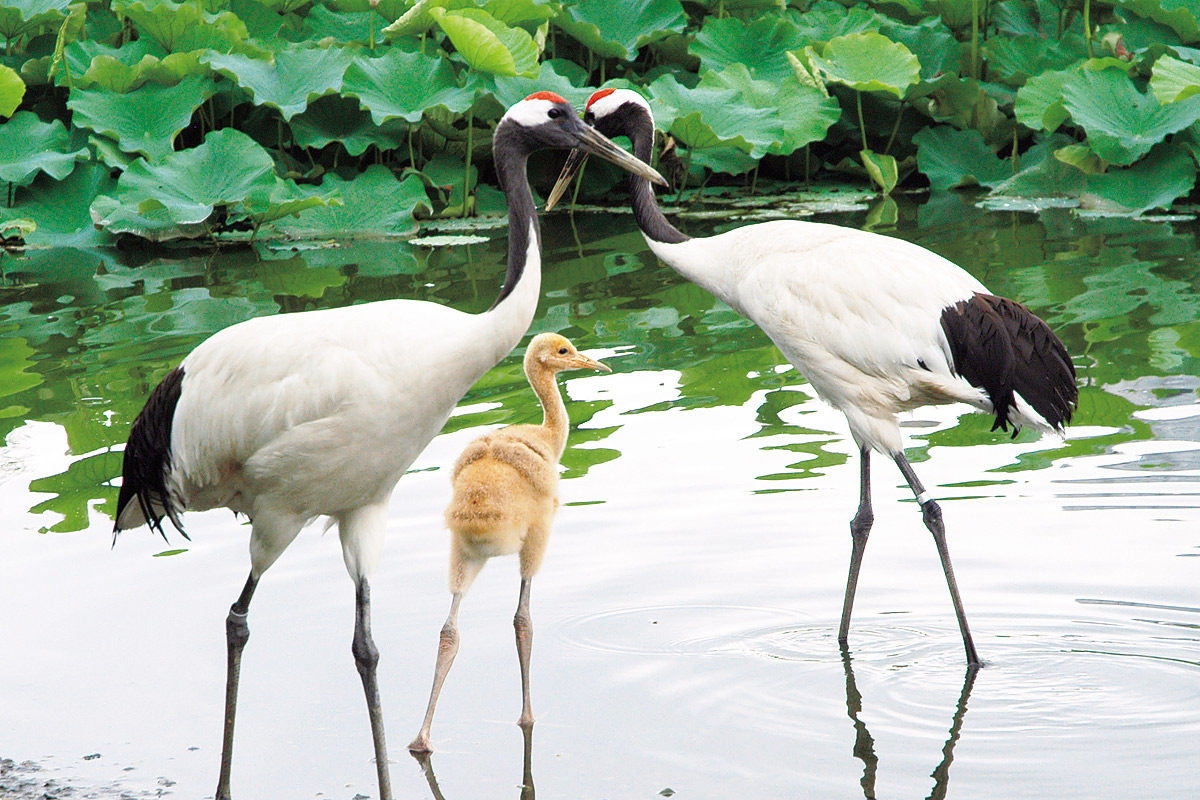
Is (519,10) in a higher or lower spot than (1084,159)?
higher

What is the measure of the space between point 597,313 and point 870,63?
4313mm

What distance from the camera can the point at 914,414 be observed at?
21.4 feet

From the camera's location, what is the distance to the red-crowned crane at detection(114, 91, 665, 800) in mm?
3561

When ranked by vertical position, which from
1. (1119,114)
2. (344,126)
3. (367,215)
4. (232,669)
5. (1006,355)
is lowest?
(232,669)

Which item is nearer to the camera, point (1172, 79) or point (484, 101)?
point (1172, 79)

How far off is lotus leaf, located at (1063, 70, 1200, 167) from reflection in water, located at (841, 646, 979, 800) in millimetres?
7287

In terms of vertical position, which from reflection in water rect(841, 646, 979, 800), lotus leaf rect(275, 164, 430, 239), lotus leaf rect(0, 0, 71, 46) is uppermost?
lotus leaf rect(0, 0, 71, 46)

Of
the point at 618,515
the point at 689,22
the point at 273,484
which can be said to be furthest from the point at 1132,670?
the point at 689,22

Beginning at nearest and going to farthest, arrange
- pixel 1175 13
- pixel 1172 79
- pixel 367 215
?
pixel 1172 79 → pixel 367 215 → pixel 1175 13

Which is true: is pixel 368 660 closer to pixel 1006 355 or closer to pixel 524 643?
pixel 524 643

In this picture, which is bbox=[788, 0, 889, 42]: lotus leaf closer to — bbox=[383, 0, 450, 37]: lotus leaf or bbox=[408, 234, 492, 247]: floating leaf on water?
bbox=[383, 0, 450, 37]: lotus leaf

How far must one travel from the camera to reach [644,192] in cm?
550

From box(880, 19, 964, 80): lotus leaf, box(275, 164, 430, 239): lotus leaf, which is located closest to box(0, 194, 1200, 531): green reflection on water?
box(275, 164, 430, 239): lotus leaf

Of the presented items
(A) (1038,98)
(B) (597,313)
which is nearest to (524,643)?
(B) (597,313)
